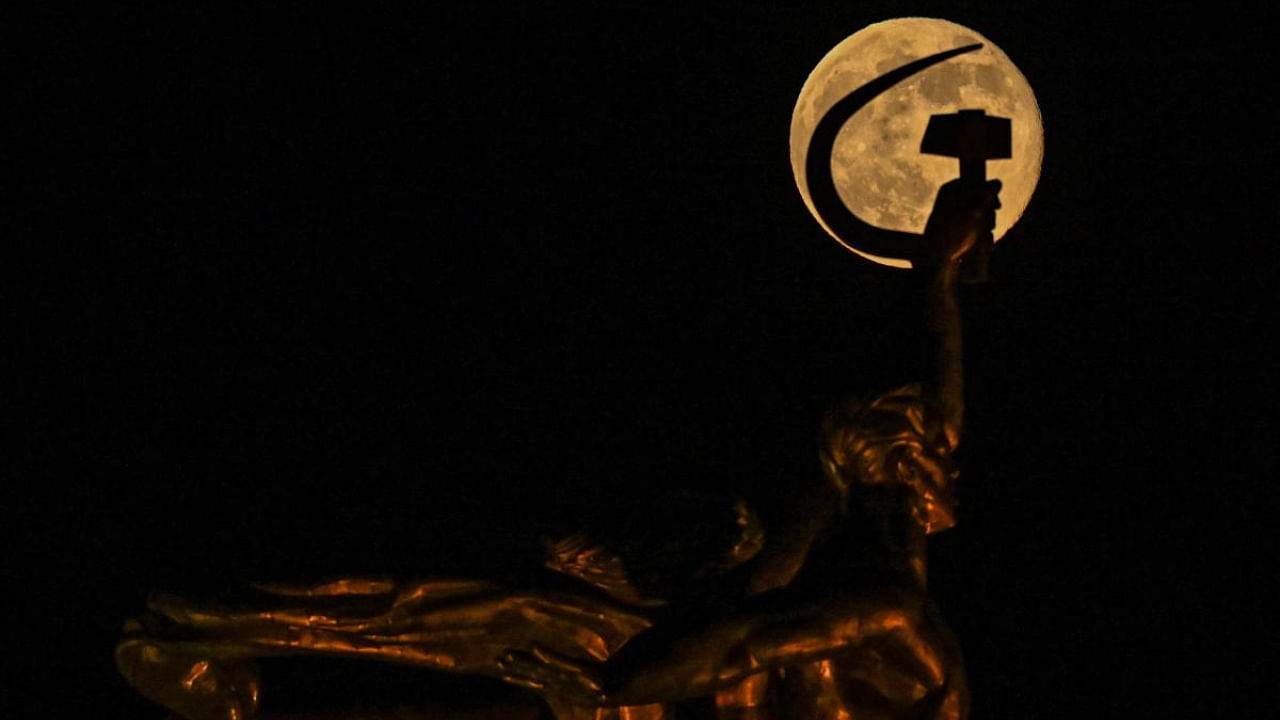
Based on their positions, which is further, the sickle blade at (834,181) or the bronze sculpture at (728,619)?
the sickle blade at (834,181)

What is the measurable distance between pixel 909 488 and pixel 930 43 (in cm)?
66

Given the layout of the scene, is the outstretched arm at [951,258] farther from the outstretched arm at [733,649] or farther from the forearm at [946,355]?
the outstretched arm at [733,649]

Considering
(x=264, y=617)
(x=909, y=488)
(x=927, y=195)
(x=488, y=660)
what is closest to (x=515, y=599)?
(x=488, y=660)

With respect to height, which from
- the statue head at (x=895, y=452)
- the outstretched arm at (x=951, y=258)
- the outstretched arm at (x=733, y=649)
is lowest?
the outstretched arm at (x=733, y=649)

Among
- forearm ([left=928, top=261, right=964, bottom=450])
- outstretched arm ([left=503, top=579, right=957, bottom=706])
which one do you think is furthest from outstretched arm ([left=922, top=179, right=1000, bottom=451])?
outstretched arm ([left=503, top=579, right=957, bottom=706])

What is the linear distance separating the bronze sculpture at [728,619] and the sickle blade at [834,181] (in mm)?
25

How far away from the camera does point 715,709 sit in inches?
134

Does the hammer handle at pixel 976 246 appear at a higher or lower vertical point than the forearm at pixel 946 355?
higher

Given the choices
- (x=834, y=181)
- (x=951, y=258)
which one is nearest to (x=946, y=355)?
(x=951, y=258)

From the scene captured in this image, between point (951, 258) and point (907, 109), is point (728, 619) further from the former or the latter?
point (907, 109)

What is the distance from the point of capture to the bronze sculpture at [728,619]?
10.3ft

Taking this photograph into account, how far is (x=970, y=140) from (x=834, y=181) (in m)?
0.21

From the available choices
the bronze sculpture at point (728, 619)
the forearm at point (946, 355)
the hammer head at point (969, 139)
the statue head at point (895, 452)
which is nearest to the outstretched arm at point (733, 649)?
the bronze sculpture at point (728, 619)

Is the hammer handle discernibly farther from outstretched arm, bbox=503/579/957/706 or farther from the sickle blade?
outstretched arm, bbox=503/579/957/706
